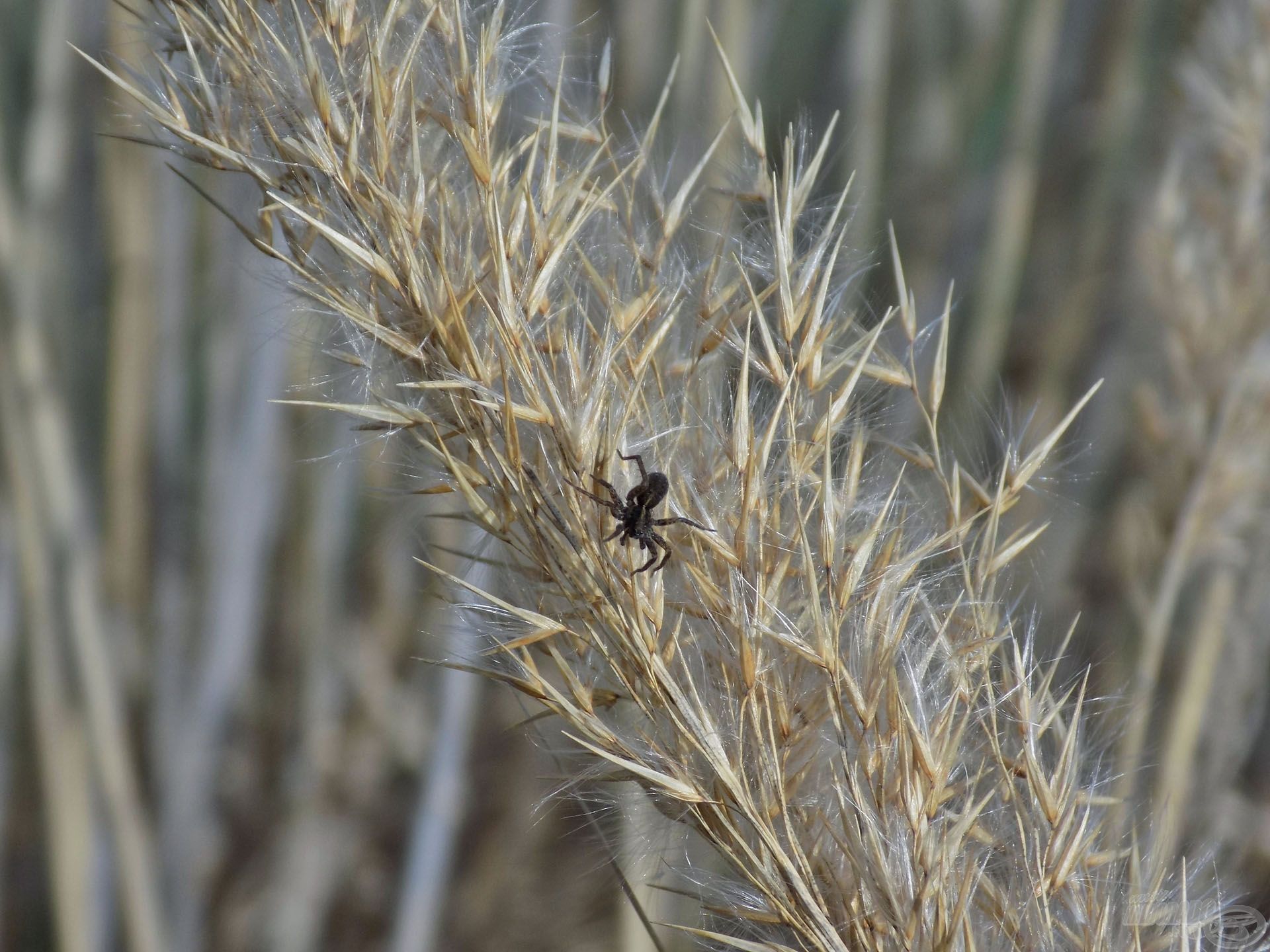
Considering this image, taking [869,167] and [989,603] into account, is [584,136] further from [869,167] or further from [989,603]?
[869,167]

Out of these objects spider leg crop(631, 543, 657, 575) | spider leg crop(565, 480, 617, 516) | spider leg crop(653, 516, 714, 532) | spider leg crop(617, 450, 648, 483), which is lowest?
spider leg crop(631, 543, 657, 575)

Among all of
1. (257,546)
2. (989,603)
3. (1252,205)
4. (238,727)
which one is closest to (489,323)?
(989,603)

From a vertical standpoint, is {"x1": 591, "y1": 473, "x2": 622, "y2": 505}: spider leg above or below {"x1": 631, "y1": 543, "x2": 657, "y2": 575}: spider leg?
above
